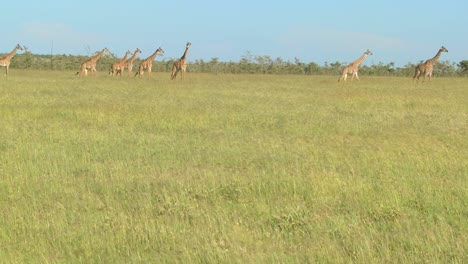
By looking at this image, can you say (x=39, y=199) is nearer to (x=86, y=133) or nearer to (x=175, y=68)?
(x=86, y=133)

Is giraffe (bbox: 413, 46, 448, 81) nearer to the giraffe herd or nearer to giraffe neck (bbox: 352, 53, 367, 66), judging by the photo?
the giraffe herd

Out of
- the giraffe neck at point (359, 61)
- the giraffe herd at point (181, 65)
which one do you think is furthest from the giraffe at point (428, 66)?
the giraffe neck at point (359, 61)

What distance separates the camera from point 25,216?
599 centimetres

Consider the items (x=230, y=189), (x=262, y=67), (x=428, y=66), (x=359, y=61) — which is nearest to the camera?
(x=230, y=189)

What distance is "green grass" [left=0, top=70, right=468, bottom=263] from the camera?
512 centimetres

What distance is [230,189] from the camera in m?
7.12

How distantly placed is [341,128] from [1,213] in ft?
27.5

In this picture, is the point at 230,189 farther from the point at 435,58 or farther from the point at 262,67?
the point at 262,67

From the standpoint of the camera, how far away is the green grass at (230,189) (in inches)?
202

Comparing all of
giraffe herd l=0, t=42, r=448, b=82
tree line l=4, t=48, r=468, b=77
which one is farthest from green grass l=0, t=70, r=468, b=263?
tree line l=4, t=48, r=468, b=77

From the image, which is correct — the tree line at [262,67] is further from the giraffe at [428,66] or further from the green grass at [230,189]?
the green grass at [230,189]

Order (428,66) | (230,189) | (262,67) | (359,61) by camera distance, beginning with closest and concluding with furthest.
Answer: (230,189) → (428,66) → (359,61) → (262,67)

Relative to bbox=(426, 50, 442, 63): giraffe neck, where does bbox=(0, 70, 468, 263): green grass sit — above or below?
below

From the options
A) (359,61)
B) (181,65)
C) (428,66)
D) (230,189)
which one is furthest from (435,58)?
(230,189)
